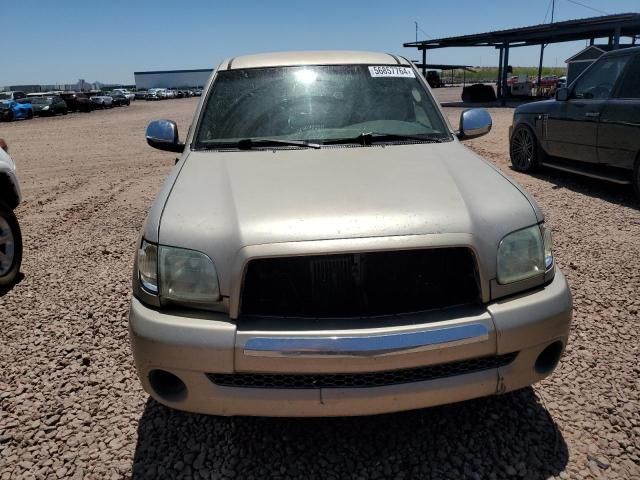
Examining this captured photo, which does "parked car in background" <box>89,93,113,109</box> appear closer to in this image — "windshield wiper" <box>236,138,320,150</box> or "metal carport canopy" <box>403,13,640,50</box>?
"metal carport canopy" <box>403,13,640,50</box>

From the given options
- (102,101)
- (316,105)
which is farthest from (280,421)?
(102,101)

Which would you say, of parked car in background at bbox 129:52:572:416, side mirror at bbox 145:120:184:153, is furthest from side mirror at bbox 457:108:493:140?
side mirror at bbox 145:120:184:153

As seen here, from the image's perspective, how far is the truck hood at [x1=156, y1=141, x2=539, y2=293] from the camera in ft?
6.67

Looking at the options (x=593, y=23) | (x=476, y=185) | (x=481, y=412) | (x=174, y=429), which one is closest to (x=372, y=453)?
(x=481, y=412)

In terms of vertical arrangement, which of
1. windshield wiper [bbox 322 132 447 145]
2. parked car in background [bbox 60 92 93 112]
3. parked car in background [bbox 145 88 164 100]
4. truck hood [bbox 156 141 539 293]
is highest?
windshield wiper [bbox 322 132 447 145]

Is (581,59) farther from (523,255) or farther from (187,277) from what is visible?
(187,277)

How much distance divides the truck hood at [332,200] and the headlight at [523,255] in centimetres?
5

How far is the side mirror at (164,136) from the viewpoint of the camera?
3620 mm

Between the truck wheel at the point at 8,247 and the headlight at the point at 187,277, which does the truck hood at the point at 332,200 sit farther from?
the truck wheel at the point at 8,247

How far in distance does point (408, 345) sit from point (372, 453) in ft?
2.28

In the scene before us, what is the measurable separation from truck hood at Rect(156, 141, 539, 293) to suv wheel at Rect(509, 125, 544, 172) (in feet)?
19.0

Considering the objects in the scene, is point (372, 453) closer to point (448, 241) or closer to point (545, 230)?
point (448, 241)

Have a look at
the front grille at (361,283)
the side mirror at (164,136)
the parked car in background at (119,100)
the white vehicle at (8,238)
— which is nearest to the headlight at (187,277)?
the front grille at (361,283)

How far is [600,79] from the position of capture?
6703 mm
